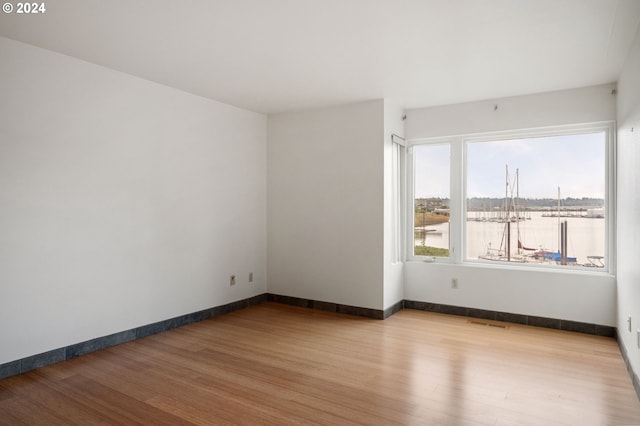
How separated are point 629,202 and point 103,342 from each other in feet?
15.0

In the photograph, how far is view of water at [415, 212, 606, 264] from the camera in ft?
13.8

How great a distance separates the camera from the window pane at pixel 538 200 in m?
4.22

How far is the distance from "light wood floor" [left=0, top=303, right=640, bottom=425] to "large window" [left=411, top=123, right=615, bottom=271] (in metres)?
0.94

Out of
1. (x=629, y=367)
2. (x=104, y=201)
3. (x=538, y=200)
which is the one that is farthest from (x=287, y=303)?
(x=629, y=367)

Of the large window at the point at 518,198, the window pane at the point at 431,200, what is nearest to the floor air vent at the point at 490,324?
the large window at the point at 518,198

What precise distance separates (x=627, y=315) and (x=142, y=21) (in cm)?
433

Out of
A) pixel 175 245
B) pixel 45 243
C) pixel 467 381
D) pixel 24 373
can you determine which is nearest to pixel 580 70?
pixel 467 381

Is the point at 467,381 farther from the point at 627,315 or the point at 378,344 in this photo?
the point at 627,315

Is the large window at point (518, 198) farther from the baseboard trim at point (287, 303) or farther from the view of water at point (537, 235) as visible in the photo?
the baseboard trim at point (287, 303)

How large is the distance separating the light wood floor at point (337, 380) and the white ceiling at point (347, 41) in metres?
2.54

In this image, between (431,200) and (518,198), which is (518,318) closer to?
(518,198)

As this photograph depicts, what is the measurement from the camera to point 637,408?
8.38 ft

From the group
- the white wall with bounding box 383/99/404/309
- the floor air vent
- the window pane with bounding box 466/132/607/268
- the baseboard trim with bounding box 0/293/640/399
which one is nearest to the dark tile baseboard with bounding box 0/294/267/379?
the baseboard trim with bounding box 0/293/640/399

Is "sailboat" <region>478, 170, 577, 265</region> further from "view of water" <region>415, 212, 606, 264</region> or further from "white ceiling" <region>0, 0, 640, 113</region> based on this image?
"white ceiling" <region>0, 0, 640, 113</region>
